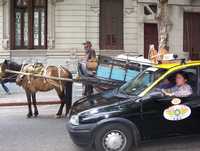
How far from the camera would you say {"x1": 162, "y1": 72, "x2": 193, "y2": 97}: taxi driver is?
8.60 m

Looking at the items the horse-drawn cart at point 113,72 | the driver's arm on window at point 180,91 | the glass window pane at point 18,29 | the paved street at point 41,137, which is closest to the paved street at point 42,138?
the paved street at point 41,137

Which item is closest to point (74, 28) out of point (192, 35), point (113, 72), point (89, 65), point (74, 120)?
point (192, 35)

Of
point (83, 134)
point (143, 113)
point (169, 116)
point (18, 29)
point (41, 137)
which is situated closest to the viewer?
point (83, 134)

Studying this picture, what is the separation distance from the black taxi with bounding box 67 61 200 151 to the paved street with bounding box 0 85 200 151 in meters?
0.48

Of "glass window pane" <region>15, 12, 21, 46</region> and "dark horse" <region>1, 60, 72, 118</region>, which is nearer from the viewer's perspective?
"dark horse" <region>1, 60, 72, 118</region>

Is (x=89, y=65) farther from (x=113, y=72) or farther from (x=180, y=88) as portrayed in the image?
(x=180, y=88)

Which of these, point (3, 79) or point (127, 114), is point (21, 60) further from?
point (127, 114)

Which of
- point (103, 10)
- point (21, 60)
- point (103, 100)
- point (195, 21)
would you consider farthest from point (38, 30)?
point (103, 100)

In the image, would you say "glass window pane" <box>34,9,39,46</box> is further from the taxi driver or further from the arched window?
the taxi driver

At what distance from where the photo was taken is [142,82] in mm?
9070

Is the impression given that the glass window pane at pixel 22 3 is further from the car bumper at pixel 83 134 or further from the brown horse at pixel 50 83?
the car bumper at pixel 83 134

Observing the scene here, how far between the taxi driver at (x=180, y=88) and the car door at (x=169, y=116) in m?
0.09

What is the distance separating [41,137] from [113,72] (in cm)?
309

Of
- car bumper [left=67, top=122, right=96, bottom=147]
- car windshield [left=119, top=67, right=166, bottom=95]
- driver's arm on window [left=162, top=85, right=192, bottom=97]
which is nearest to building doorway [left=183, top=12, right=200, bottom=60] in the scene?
car windshield [left=119, top=67, right=166, bottom=95]
